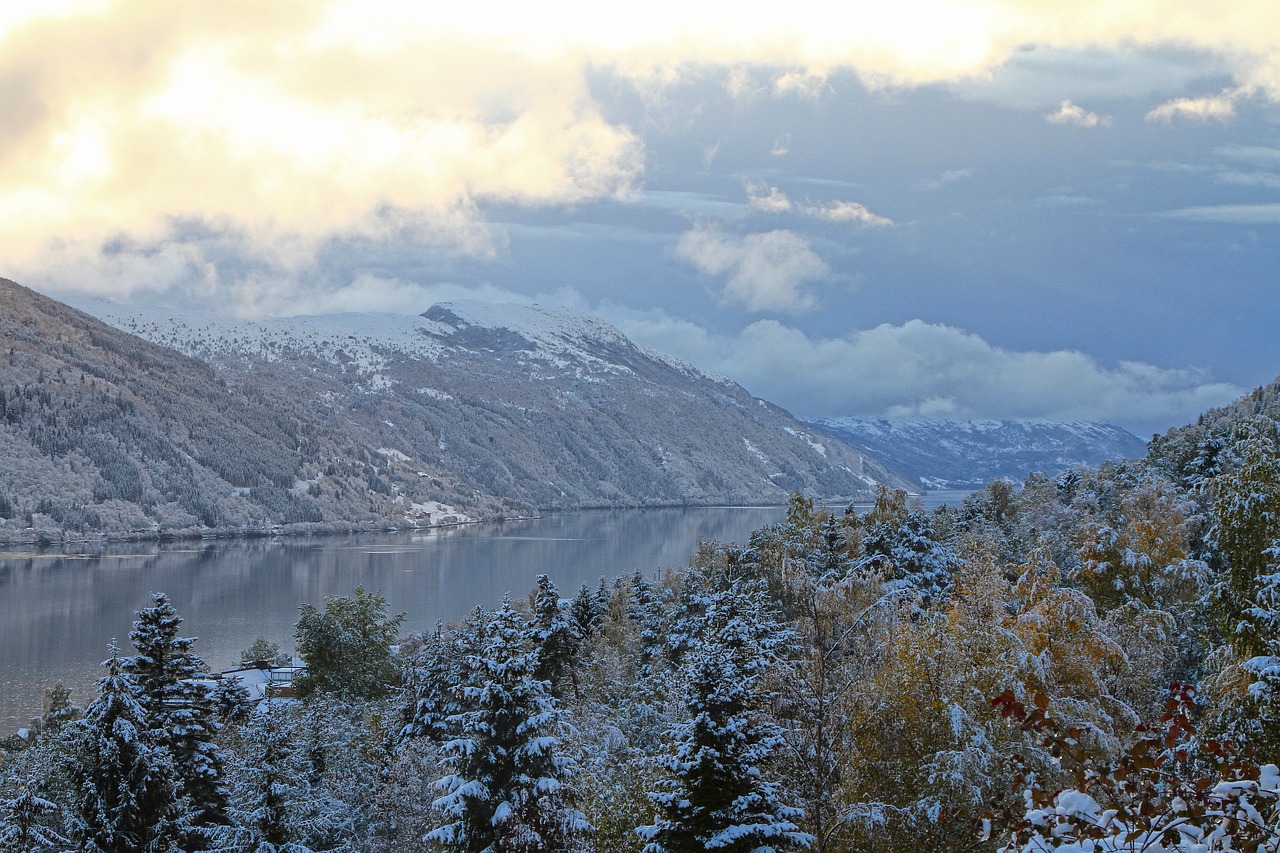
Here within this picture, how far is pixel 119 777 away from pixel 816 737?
12549 mm

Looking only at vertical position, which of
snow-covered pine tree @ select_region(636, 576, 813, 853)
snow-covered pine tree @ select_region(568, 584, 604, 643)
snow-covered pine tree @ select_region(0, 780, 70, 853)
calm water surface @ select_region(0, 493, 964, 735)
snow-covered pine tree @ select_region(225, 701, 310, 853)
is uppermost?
snow-covered pine tree @ select_region(636, 576, 813, 853)

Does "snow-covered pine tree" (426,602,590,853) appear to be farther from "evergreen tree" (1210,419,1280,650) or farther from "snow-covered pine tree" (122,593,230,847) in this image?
"evergreen tree" (1210,419,1280,650)

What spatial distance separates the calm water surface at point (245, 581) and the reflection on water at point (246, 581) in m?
0.14

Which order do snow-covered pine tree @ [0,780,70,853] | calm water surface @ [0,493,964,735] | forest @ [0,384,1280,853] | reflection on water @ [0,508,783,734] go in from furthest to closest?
reflection on water @ [0,508,783,734]
calm water surface @ [0,493,964,735]
snow-covered pine tree @ [0,780,70,853]
forest @ [0,384,1280,853]

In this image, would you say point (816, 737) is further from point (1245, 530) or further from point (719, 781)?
point (1245, 530)

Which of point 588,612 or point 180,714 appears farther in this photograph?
point 588,612

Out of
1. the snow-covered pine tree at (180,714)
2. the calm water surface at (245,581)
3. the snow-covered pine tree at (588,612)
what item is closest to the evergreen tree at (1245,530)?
the snow-covered pine tree at (180,714)

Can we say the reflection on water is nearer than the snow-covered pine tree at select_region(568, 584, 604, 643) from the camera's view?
No

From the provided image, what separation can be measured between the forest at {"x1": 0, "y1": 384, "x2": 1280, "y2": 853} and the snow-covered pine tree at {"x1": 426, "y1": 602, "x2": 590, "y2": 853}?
42 mm

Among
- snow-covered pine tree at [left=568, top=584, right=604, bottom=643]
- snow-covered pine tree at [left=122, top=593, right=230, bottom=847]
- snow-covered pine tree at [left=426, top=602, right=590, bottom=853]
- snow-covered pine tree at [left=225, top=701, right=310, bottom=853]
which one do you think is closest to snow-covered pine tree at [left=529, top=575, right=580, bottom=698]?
snow-covered pine tree at [left=122, top=593, right=230, bottom=847]

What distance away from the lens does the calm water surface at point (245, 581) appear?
6662 centimetres

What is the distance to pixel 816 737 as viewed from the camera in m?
13.8

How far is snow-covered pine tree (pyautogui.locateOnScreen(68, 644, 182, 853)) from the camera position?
1802 cm

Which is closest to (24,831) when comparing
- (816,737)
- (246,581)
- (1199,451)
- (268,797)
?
(268,797)
